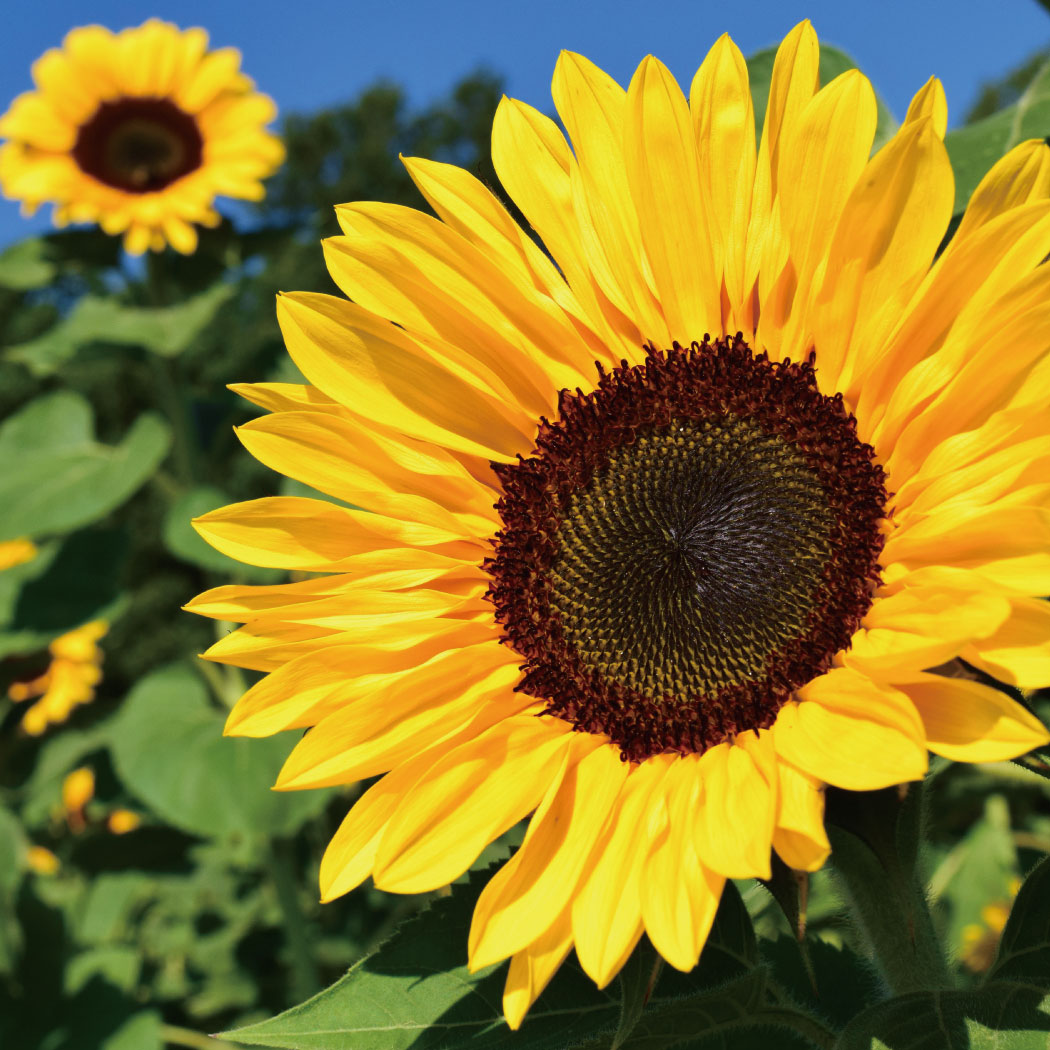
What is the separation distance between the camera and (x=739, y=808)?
1.09 m

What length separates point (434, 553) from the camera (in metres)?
1.50

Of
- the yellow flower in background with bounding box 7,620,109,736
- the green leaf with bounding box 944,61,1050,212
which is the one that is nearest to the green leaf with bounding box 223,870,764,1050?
the green leaf with bounding box 944,61,1050,212

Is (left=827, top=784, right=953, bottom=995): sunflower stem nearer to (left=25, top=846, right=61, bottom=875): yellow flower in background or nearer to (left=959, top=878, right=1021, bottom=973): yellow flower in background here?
(left=959, top=878, right=1021, bottom=973): yellow flower in background

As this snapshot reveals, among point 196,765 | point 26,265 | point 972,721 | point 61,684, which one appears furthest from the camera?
point 61,684

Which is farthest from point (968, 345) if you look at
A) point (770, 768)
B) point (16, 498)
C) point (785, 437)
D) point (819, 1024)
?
point (16, 498)

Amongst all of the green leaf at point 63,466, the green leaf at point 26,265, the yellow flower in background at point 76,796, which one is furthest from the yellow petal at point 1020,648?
the yellow flower in background at point 76,796

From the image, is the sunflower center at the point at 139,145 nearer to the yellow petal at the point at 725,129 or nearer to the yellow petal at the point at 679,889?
the yellow petal at the point at 725,129

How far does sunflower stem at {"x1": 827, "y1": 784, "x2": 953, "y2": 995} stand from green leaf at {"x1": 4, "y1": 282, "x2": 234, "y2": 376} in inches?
124

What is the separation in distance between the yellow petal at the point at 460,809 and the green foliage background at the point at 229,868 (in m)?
0.13

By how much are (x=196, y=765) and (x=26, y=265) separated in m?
2.07

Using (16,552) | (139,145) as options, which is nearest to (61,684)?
(16,552)

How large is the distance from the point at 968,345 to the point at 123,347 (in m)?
3.52

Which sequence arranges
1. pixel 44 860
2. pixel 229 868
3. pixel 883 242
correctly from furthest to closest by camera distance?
pixel 44 860
pixel 229 868
pixel 883 242

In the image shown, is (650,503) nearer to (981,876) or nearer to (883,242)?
(883,242)
